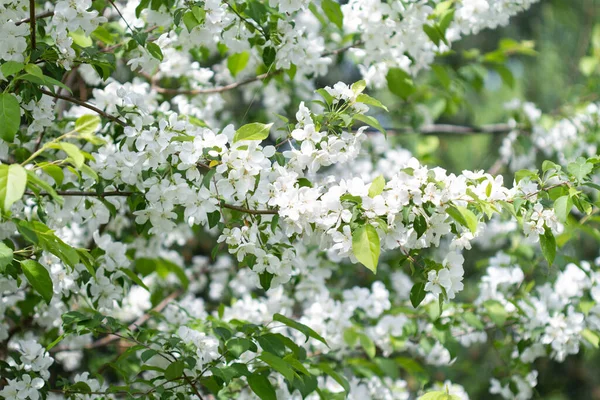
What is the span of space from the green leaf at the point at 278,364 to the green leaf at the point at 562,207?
728 mm

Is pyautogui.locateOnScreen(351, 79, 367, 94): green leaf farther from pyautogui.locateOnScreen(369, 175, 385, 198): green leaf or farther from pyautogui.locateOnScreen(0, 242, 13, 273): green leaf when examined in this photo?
pyautogui.locateOnScreen(0, 242, 13, 273): green leaf

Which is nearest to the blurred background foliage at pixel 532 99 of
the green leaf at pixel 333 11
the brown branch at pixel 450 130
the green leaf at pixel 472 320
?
the brown branch at pixel 450 130

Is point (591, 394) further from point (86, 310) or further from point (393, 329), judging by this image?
point (86, 310)

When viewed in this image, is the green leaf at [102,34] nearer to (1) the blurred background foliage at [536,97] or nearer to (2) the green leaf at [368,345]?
(2) the green leaf at [368,345]

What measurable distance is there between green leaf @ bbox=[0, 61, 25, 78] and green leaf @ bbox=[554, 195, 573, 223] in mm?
1285

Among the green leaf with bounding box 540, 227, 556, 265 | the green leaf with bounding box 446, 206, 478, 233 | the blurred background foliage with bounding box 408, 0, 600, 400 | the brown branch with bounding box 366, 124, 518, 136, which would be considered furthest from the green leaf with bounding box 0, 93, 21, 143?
the blurred background foliage with bounding box 408, 0, 600, 400

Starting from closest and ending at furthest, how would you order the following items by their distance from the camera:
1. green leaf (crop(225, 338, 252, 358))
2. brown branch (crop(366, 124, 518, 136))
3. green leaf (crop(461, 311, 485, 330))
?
green leaf (crop(225, 338, 252, 358)) → green leaf (crop(461, 311, 485, 330)) → brown branch (crop(366, 124, 518, 136))

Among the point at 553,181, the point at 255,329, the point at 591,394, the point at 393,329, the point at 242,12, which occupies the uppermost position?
the point at 242,12

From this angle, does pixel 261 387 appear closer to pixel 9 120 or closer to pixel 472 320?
pixel 9 120

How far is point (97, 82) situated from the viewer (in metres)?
2.90

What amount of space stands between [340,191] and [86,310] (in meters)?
1.48

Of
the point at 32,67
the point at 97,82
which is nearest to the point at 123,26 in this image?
the point at 97,82

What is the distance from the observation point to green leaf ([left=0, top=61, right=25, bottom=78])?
1.66 metres

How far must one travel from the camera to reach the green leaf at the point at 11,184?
1.28m
